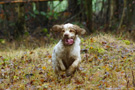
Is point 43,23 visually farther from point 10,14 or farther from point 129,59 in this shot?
point 129,59

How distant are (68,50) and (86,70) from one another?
103cm

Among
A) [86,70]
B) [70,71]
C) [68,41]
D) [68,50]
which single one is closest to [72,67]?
[70,71]

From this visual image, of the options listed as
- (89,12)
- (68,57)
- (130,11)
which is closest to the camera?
(68,57)

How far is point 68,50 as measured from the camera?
539cm

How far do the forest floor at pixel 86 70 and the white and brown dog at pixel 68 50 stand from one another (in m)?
0.25

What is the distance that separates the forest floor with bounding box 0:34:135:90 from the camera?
194 inches

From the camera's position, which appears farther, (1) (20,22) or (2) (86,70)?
(1) (20,22)

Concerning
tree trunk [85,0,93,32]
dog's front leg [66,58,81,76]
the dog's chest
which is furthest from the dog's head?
tree trunk [85,0,93,32]

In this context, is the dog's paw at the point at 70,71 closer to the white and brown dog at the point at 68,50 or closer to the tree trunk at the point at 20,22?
the white and brown dog at the point at 68,50

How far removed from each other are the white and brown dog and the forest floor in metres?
0.25

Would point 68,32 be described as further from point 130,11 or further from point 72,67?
point 130,11

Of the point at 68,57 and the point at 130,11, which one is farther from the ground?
the point at 130,11

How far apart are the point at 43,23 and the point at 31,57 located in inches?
257

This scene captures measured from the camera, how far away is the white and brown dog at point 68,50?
5.17 meters
